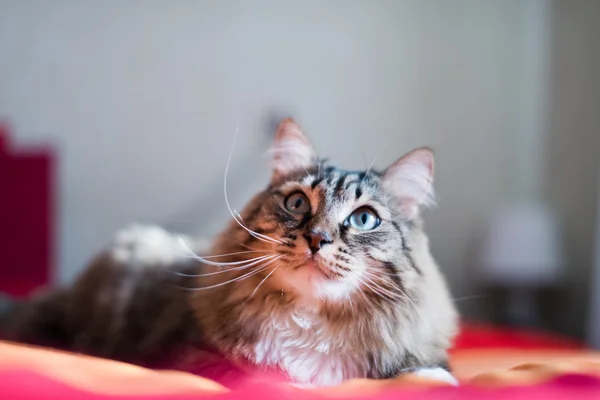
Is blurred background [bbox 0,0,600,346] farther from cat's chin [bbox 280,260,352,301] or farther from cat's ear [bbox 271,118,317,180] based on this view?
cat's chin [bbox 280,260,352,301]

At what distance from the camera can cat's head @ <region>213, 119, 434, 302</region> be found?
3.14 ft

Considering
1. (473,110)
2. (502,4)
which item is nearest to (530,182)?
(473,110)

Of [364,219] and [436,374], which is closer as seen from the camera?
[436,374]

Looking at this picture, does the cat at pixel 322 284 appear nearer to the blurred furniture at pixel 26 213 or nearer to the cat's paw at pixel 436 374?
the cat's paw at pixel 436 374

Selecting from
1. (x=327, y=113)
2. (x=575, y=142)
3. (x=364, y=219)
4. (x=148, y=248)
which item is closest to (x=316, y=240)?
(x=364, y=219)

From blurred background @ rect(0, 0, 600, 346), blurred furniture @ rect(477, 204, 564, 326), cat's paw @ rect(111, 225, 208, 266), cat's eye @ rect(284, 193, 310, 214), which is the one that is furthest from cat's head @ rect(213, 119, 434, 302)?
blurred furniture @ rect(477, 204, 564, 326)

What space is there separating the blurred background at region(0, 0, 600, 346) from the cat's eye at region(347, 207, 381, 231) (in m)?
1.57

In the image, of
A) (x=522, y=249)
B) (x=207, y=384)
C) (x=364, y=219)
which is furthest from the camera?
(x=522, y=249)

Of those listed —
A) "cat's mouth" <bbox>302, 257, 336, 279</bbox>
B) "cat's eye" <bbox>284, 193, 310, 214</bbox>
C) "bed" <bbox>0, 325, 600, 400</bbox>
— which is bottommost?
"bed" <bbox>0, 325, 600, 400</bbox>

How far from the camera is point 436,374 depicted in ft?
3.10

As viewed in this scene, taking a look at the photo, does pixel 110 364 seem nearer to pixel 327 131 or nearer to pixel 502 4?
pixel 327 131

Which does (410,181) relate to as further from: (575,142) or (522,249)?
(575,142)

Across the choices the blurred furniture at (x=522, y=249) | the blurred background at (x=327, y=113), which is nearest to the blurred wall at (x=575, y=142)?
the blurred background at (x=327, y=113)

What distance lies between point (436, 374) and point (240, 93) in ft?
7.47
